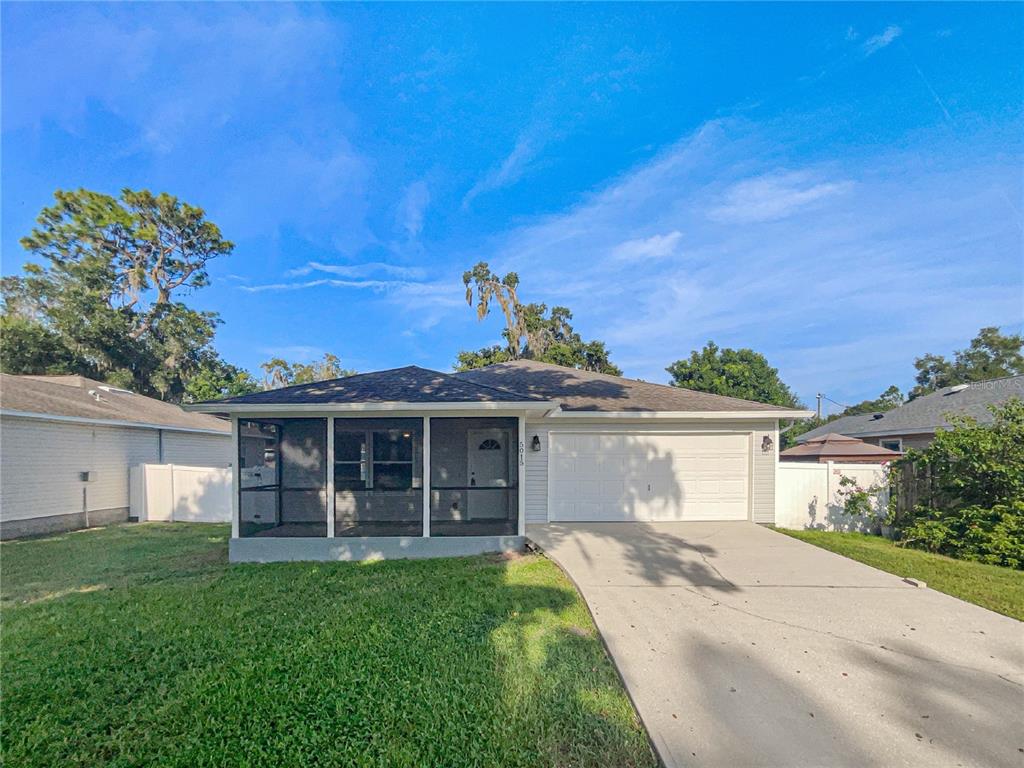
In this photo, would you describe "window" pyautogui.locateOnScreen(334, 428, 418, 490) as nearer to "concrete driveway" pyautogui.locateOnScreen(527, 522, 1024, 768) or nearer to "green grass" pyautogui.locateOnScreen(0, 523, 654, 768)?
"green grass" pyautogui.locateOnScreen(0, 523, 654, 768)

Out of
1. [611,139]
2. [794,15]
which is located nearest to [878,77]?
[794,15]

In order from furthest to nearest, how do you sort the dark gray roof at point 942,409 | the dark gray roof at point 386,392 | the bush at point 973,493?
the dark gray roof at point 942,409 → the dark gray roof at point 386,392 → the bush at point 973,493

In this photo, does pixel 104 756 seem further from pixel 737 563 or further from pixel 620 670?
pixel 737 563

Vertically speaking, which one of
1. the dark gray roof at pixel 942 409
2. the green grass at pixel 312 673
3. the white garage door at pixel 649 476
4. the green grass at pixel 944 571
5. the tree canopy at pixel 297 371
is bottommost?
the green grass at pixel 944 571

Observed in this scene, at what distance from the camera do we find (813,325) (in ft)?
55.3

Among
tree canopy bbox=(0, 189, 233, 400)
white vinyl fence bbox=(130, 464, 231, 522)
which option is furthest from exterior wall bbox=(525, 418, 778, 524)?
tree canopy bbox=(0, 189, 233, 400)

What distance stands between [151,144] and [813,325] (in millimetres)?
24207

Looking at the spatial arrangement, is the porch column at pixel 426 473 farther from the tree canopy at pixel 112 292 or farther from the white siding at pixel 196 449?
the tree canopy at pixel 112 292

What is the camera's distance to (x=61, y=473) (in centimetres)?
970

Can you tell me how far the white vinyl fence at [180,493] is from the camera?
35.7 ft

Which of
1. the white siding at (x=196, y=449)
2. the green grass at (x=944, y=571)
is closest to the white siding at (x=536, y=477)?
the green grass at (x=944, y=571)

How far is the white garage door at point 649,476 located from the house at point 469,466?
0.02 metres

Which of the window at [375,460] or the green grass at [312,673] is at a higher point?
the window at [375,460]

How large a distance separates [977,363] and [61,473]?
51.6 m
